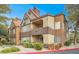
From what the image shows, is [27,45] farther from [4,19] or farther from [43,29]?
[4,19]

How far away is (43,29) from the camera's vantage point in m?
2.84

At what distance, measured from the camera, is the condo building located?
9.30 feet

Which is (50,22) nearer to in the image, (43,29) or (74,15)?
(43,29)

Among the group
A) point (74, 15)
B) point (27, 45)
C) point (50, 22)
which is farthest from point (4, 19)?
point (74, 15)

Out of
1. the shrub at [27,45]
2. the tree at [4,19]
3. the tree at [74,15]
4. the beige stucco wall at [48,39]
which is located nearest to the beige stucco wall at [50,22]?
the beige stucco wall at [48,39]

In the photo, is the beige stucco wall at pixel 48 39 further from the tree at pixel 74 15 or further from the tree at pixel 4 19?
the tree at pixel 4 19

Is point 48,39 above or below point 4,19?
below

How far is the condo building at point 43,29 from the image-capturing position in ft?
9.30

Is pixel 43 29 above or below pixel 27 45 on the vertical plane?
above

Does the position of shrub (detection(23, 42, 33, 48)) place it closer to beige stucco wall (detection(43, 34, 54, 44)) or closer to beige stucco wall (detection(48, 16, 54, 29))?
beige stucco wall (detection(43, 34, 54, 44))

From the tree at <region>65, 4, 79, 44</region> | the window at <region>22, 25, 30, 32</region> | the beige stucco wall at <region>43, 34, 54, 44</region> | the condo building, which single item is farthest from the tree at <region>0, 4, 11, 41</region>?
the tree at <region>65, 4, 79, 44</region>

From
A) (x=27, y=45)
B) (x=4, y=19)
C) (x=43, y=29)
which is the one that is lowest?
(x=27, y=45)

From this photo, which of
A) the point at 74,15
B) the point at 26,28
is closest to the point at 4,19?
the point at 26,28
